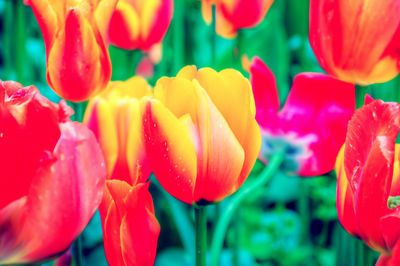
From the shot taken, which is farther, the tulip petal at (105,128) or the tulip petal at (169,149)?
the tulip petal at (105,128)

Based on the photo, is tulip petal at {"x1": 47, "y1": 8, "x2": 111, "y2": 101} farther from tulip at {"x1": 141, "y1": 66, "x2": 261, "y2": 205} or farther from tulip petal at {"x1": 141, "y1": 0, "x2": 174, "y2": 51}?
tulip petal at {"x1": 141, "y1": 0, "x2": 174, "y2": 51}

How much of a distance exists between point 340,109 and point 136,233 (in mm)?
229

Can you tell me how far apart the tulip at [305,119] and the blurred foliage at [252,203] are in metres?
0.10

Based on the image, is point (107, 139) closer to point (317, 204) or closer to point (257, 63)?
point (257, 63)

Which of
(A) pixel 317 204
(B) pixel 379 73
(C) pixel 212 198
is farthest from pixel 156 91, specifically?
(A) pixel 317 204

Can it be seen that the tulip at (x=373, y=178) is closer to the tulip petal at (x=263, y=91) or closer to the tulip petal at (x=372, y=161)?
A: the tulip petal at (x=372, y=161)

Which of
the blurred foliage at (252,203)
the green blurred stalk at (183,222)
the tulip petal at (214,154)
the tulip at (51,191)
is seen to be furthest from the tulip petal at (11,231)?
the green blurred stalk at (183,222)

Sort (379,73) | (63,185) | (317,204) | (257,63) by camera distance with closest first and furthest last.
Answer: (63,185) → (379,73) → (257,63) → (317,204)

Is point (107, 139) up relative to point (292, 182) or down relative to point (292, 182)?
up

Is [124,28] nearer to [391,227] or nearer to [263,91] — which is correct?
[263,91]

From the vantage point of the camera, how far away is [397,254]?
310 millimetres

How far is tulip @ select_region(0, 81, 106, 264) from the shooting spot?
0.28 m

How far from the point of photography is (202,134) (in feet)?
1.19

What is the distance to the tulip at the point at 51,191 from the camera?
0.28m
